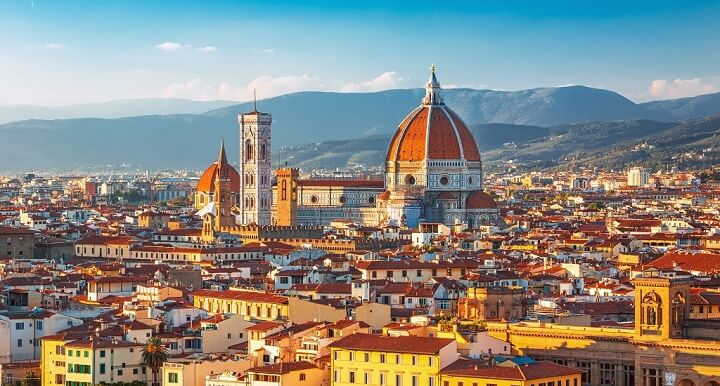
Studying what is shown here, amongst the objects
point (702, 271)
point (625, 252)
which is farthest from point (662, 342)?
point (625, 252)

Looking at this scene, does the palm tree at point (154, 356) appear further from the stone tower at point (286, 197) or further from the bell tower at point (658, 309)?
the stone tower at point (286, 197)

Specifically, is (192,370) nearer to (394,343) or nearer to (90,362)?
(90,362)

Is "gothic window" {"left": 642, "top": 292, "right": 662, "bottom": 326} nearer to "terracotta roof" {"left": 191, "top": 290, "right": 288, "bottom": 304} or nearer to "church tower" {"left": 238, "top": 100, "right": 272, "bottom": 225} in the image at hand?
"terracotta roof" {"left": 191, "top": 290, "right": 288, "bottom": 304}

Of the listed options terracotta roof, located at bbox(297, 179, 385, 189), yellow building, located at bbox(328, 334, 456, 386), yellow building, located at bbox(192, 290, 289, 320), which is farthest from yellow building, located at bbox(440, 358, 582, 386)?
terracotta roof, located at bbox(297, 179, 385, 189)

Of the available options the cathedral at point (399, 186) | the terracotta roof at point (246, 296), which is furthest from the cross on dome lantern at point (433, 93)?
the terracotta roof at point (246, 296)

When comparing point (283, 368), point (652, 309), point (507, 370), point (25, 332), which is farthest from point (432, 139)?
point (507, 370)

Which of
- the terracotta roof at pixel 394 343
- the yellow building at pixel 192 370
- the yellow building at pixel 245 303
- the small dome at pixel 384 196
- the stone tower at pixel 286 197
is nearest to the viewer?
the terracotta roof at pixel 394 343
